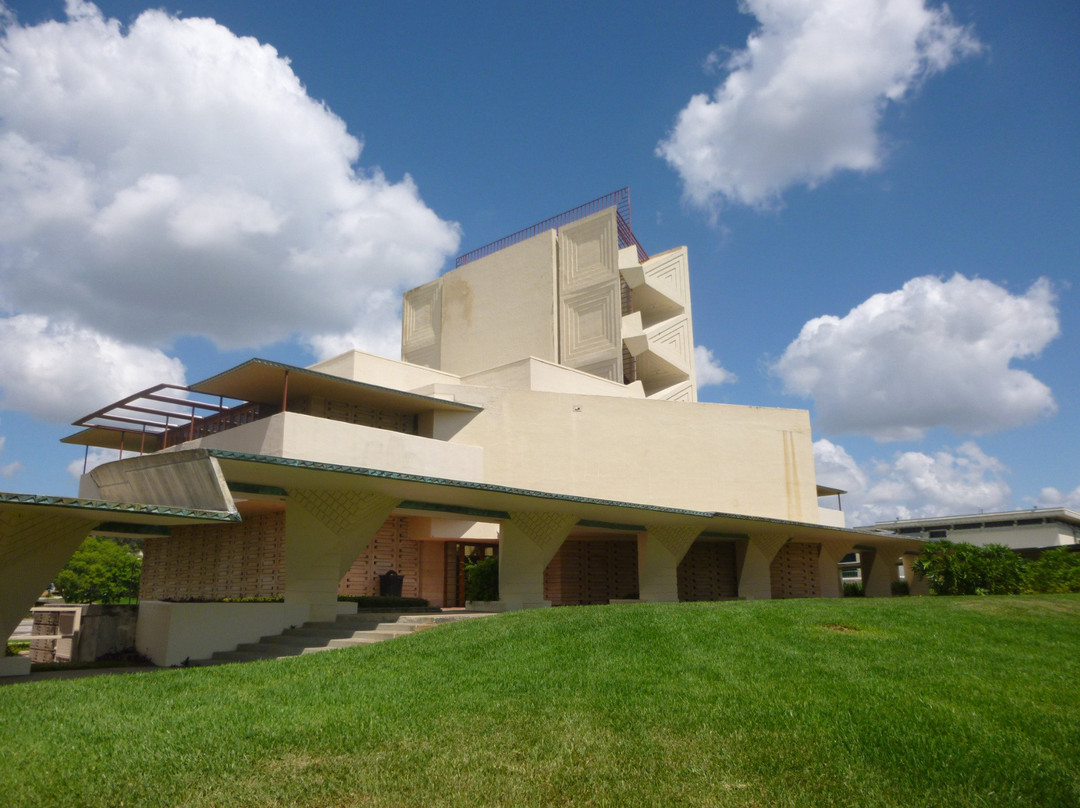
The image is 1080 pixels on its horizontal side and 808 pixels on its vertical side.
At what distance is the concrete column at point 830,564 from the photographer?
3127cm

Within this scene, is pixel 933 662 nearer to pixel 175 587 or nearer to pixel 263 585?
pixel 263 585

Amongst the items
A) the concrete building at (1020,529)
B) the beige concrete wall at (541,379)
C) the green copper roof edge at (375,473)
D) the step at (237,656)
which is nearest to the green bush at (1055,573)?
the green copper roof edge at (375,473)

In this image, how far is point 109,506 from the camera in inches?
377

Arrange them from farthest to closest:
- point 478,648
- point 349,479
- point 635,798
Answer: point 349,479 < point 478,648 < point 635,798

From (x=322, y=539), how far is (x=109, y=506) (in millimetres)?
5683

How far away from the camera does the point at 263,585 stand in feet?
71.0

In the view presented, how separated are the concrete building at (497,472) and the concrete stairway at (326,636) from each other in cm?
29

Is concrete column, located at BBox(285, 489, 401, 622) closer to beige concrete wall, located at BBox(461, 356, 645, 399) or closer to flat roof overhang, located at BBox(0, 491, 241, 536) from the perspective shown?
flat roof overhang, located at BBox(0, 491, 241, 536)

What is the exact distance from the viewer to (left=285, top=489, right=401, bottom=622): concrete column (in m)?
14.7

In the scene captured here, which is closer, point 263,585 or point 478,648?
point 478,648

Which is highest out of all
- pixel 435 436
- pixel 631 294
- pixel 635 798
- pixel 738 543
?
pixel 631 294

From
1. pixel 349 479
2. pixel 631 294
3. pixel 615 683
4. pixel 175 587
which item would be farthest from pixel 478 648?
pixel 631 294

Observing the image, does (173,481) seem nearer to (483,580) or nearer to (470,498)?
(470,498)

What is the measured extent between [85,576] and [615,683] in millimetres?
48854
